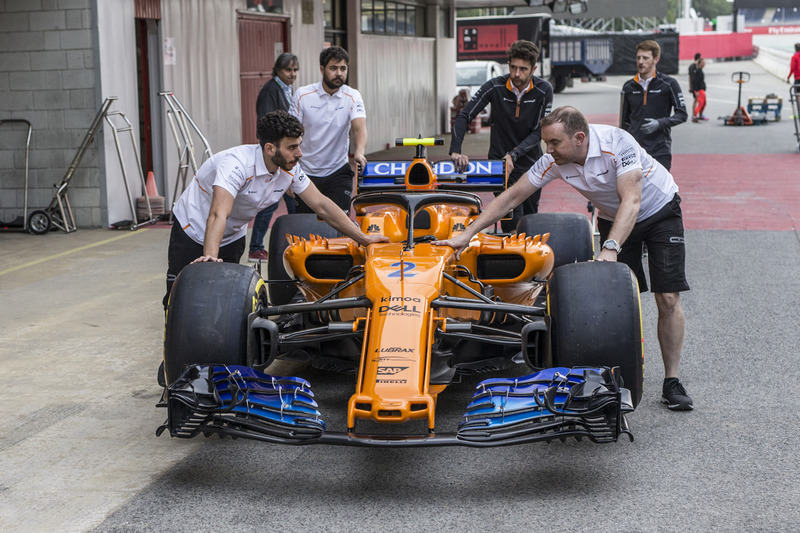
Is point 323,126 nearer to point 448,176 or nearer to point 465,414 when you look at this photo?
point 448,176

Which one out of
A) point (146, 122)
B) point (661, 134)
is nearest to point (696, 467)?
point (661, 134)

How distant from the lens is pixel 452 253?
18.6 feet

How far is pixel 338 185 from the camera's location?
8.34 m

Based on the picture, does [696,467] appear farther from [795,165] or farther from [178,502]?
[795,165]

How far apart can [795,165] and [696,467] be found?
1368 cm

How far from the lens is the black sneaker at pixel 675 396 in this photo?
5.48m

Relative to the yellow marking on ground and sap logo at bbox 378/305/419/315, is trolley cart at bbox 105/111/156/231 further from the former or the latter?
sap logo at bbox 378/305/419/315

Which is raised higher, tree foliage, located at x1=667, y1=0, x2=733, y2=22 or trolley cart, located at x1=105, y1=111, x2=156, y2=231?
tree foliage, located at x1=667, y1=0, x2=733, y2=22

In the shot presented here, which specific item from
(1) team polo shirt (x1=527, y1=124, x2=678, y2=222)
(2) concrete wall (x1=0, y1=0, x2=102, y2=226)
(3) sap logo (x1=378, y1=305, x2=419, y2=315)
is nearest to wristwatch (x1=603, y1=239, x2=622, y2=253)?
(1) team polo shirt (x1=527, y1=124, x2=678, y2=222)

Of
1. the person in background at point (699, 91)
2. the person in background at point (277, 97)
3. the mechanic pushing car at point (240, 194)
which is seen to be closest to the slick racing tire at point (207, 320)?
the mechanic pushing car at point (240, 194)

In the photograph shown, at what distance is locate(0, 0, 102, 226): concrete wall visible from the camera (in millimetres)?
11641

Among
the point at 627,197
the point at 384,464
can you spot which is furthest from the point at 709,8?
the point at 384,464

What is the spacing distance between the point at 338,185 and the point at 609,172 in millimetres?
3256

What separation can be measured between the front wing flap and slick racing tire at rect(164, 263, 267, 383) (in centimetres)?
28
